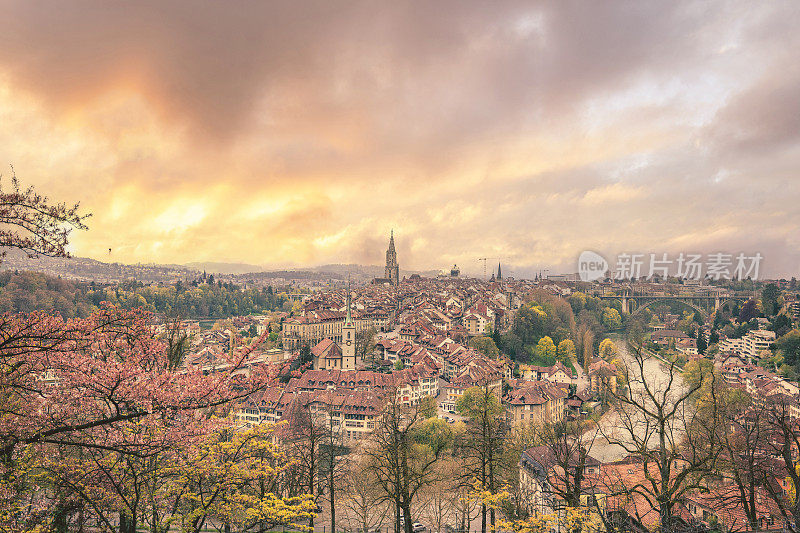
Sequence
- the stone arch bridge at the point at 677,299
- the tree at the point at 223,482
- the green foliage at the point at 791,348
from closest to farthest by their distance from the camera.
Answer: the tree at the point at 223,482, the green foliage at the point at 791,348, the stone arch bridge at the point at 677,299

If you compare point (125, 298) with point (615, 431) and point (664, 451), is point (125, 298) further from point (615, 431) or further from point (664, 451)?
point (664, 451)

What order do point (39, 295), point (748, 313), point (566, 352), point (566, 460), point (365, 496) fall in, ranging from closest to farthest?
1. point (566, 460)
2. point (365, 496)
3. point (566, 352)
4. point (748, 313)
5. point (39, 295)

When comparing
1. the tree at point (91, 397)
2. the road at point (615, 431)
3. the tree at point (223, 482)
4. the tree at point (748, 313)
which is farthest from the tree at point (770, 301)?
→ the tree at point (91, 397)

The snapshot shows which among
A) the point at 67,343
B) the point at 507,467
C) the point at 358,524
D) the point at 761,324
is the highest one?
the point at 67,343

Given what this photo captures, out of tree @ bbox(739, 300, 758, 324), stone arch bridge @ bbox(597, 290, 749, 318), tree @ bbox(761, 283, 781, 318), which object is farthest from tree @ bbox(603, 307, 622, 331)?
tree @ bbox(761, 283, 781, 318)

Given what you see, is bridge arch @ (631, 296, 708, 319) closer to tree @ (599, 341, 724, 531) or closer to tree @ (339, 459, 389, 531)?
tree @ (599, 341, 724, 531)

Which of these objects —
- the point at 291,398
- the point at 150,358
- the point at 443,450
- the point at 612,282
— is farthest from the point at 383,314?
the point at 612,282

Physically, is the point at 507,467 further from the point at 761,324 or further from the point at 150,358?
the point at 761,324

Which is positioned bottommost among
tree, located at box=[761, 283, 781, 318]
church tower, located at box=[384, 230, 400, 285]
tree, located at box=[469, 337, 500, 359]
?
tree, located at box=[469, 337, 500, 359]

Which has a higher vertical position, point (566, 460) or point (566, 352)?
point (566, 460)

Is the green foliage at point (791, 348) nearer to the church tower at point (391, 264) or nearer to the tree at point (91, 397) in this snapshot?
the tree at point (91, 397)

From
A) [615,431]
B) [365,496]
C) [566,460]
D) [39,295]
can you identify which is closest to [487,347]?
[615,431]
